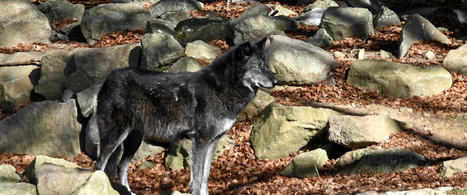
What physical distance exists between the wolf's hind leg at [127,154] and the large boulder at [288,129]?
260cm

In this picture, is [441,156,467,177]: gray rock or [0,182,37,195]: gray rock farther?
[441,156,467,177]: gray rock

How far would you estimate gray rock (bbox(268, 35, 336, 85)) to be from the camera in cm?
1223

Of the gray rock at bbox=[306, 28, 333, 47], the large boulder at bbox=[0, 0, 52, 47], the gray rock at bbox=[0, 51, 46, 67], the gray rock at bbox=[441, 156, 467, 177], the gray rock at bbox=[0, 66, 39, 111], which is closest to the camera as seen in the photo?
the gray rock at bbox=[441, 156, 467, 177]

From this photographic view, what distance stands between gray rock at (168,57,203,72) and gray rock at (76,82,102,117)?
5.01 ft

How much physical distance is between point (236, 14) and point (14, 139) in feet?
29.0

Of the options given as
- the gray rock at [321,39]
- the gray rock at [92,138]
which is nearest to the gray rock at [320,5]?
the gray rock at [321,39]

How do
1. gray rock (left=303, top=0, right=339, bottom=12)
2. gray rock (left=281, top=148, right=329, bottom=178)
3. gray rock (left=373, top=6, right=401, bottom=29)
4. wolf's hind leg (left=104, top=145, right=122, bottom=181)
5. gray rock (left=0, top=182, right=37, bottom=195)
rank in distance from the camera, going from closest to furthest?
gray rock (left=0, top=182, right=37, bottom=195) → wolf's hind leg (left=104, top=145, right=122, bottom=181) → gray rock (left=281, top=148, right=329, bottom=178) → gray rock (left=373, top=6, right=401, bottom=29) → gray rock (left=303, top=0, right=339, bottom=12)

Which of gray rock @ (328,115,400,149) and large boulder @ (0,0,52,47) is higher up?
gray rock @ (328,115,400,149)

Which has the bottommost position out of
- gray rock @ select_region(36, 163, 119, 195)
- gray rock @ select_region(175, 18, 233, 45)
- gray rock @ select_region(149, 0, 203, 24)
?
gray rock @ select_region(149, 0, 203, 24)

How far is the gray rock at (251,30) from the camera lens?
1445 cm

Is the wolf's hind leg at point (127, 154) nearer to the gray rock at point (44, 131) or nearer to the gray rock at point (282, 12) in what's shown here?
the gray rock at point (44, 131)

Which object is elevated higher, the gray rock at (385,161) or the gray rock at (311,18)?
the gray rock at (385,161)

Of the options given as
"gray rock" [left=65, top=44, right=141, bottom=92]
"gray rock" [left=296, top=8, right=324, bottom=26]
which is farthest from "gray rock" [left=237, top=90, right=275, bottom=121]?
"gray rock" [left=296, top=8, right=324, bottom=26]

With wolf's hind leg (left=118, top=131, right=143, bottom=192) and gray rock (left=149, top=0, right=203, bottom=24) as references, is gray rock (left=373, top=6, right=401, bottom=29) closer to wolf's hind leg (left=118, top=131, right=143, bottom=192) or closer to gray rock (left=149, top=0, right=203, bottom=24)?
gray rock (left=149, top=0, right=203, bottom=24)
